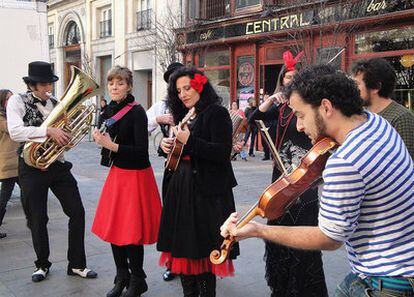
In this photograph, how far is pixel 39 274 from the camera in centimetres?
436

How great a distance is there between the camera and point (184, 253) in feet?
10.7

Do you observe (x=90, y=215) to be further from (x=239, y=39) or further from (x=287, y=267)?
(x=239, y=39)

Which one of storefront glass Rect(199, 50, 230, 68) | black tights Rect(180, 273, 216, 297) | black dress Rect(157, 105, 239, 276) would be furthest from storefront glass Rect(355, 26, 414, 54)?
black tights Rect(180, 273, 216, 297)

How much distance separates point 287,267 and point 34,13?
229 inches

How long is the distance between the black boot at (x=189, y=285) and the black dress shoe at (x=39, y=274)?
66.3 inches

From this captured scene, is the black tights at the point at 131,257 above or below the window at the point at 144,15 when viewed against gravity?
below

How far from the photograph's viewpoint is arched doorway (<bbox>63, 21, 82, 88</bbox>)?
2852 centimetres

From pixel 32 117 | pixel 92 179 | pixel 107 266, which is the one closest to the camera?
pixel 32 117

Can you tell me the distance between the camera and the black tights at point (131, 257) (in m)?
3.87

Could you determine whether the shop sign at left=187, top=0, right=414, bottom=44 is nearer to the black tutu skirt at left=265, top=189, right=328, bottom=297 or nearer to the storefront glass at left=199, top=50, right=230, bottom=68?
the storefront glass at left=199, top=50, right=230, bottom=68

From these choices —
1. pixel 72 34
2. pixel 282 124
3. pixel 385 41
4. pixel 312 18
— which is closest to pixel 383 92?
pixel 282 124

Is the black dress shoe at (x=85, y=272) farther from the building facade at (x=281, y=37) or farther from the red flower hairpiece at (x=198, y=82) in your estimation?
the building facade at (x=281, y=37)

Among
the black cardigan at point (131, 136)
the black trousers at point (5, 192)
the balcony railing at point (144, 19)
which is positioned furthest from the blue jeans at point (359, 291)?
the balcony railing at point (144, 19)

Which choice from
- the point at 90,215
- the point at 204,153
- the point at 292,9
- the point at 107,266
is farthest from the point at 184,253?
the point at 292,9
